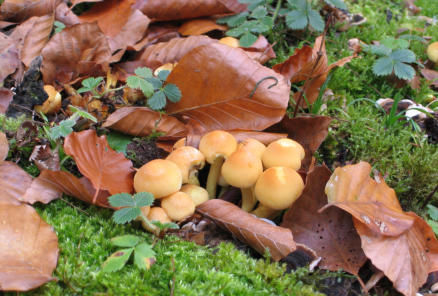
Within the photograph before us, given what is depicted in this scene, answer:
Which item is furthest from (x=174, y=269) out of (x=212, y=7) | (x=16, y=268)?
(x=212, y=7)

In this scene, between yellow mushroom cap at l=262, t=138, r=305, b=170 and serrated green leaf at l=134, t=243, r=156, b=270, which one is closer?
serrated green leaf at l=134, t=243, r=156, b=270

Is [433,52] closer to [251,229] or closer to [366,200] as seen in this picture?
[366,200]

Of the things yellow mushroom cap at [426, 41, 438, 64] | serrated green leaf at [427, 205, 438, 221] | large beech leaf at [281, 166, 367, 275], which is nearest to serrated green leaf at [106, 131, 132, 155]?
large beech leaf at [281, 166, 367, 275]

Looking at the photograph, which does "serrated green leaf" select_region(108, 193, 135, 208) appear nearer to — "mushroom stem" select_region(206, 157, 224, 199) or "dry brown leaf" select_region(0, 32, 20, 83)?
"mushroom stem" select_region(206, 157, 224, 199)

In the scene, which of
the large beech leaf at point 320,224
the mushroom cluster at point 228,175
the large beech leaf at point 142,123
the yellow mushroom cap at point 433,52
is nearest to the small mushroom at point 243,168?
the mushroom cluster at point 228,175

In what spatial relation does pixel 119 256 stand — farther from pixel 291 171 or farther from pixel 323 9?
pixel 323 9

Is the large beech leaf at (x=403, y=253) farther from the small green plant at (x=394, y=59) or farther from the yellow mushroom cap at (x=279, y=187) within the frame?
the small green plant at (x=394, y=59)

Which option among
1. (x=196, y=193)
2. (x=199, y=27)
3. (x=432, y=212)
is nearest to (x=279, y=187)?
(x=196, y=193)
